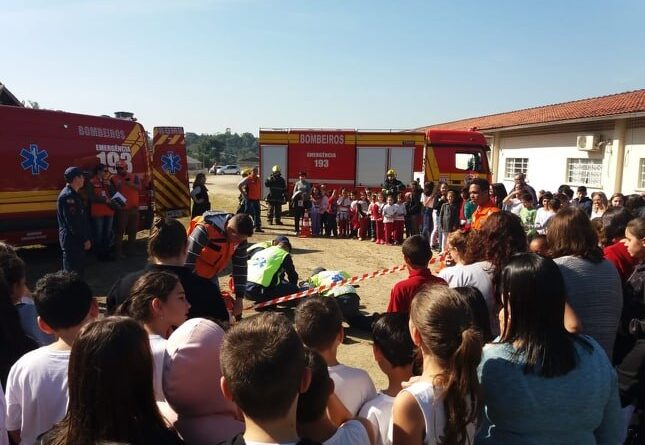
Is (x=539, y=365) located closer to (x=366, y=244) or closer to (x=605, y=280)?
(x=605, y=280)

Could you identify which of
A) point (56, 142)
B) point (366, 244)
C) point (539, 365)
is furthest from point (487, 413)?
point (366, 244)

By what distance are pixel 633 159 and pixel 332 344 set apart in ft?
49.1

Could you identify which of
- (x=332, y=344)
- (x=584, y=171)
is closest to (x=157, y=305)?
(x=332, y=344)

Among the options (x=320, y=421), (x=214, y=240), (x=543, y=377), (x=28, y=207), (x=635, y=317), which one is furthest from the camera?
(x=28, y=207)

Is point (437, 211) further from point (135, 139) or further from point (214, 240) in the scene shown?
point (214, 240)

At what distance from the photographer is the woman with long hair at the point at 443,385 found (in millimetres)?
1771

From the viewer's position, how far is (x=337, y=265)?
33.9ft

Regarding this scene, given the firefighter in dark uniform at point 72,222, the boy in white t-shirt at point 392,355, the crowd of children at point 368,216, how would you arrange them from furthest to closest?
1. the crowd of children at point 368,216
2. the firefighter in dark uniform at point 72,222
3. the boy in white t-shirt at point 392,355

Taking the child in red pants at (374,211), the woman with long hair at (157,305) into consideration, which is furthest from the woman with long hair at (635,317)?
the child in red pants at (374,211)

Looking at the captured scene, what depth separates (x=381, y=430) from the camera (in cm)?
215

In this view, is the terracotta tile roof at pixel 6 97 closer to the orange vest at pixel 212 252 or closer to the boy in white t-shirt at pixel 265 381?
the orange vest at pixel 212 252

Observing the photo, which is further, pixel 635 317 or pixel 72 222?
pixel 72 222

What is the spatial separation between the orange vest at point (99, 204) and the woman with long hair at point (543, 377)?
8.53 meters

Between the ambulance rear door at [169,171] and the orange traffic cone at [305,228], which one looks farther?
the orange traffic cone at [305,228]
